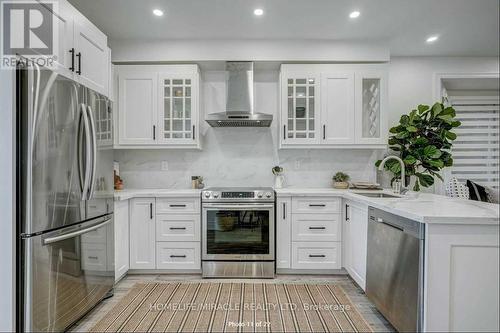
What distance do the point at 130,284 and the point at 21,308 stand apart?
1.29 metres

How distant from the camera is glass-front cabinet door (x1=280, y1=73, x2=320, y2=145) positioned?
335cm

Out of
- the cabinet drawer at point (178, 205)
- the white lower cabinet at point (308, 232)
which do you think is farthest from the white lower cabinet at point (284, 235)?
the cabinet drawer at point (178, 205)

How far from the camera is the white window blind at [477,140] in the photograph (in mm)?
4129

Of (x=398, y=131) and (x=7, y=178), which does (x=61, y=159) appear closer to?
(x=7, y=178)

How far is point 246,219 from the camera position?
300cm

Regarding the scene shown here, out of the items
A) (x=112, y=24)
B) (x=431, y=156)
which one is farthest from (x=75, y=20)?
(x=431, y=156)

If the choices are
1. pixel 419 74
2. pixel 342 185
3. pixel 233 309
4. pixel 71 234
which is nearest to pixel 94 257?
pixel 71 234

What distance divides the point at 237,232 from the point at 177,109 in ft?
5.27

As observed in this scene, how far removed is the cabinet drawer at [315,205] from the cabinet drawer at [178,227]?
1080 millimetres

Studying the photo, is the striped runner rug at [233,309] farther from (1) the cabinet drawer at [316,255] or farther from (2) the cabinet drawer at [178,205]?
(2) the cabinet drawer at [178,205]

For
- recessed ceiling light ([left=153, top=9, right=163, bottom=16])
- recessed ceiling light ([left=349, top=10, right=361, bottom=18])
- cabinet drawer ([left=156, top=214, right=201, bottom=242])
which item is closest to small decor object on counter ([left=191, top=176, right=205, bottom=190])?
cabinet drawer ([left=156, top=214, right=201, bottom=242])

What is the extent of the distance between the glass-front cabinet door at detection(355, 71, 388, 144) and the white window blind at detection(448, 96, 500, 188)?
64.3 inches

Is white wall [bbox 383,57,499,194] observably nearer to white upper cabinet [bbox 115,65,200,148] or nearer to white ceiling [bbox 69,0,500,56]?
white ceiling [bbox 69,0,500,56]

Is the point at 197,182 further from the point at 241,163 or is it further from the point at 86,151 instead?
the point at 86,151
